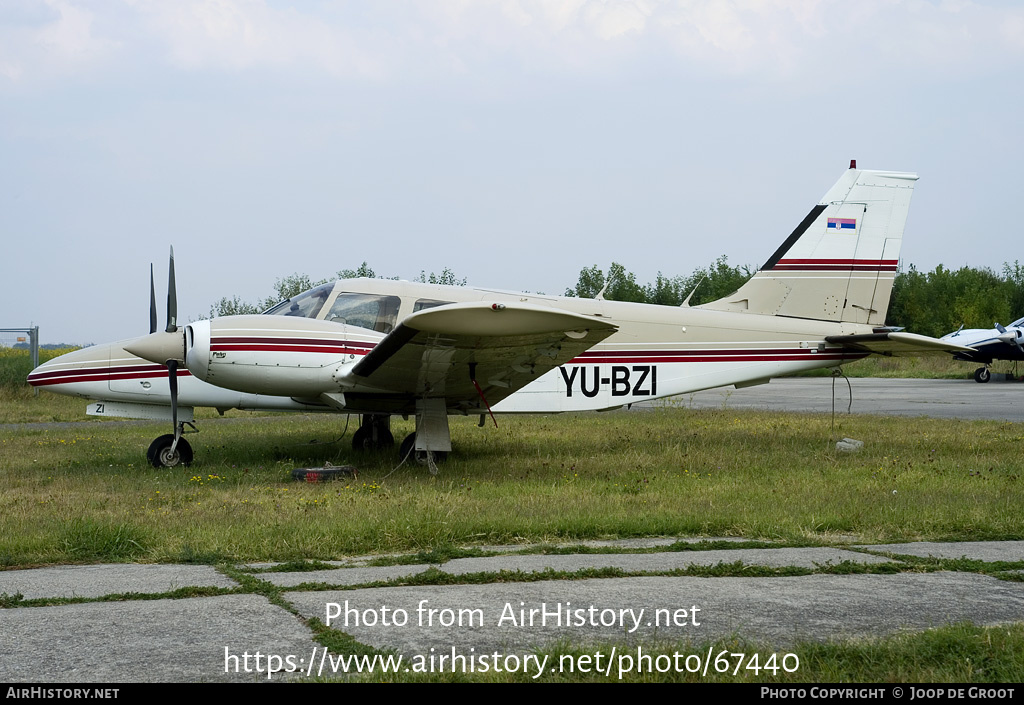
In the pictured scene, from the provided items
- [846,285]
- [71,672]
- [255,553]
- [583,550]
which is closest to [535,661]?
[71,672]

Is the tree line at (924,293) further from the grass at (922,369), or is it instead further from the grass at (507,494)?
the grass at (507,494)

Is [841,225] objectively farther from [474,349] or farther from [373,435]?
[373,435]

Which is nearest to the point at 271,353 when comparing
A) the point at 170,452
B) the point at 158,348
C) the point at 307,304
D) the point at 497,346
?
the point at 307,304

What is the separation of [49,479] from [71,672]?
22.4 feet

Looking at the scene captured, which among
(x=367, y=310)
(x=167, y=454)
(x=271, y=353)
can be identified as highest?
(x=367, y=310)

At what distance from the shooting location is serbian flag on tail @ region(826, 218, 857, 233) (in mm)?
12469

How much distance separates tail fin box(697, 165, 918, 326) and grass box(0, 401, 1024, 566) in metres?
1.89

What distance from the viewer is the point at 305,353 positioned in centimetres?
964

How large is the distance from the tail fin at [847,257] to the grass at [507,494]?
1.89 m

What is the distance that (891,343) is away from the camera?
37.7ft

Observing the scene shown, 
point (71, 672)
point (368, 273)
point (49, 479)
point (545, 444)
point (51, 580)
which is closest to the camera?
point (71, 672)

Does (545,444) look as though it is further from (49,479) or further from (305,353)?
(49,479)

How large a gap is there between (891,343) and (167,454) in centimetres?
916

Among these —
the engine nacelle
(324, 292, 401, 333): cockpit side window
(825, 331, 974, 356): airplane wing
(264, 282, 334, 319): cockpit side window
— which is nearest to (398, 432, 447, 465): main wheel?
the engine nacelle
